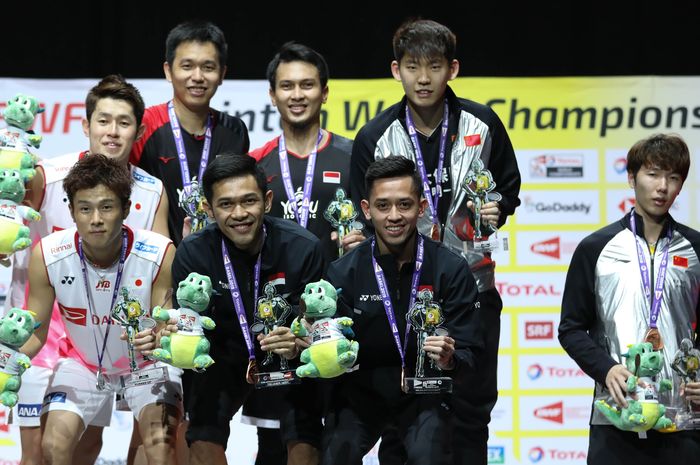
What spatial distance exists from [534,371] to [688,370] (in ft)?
7.77

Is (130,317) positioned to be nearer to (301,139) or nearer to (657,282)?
(301,139)

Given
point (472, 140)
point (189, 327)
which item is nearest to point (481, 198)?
point (472, 140)

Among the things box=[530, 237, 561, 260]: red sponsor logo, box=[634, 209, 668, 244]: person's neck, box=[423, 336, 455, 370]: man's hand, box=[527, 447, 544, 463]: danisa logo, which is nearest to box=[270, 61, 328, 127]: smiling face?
box=[423, 336, 455, 370]: man's hand

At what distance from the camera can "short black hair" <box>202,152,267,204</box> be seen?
4742 mm

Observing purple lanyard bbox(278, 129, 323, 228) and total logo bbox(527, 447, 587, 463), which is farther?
total logo bbox(527, 447, 587, 463)

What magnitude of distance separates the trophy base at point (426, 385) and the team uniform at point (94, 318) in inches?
42.2

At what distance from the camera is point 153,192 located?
5.29 metres

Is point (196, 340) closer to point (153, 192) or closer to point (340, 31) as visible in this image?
point (153, 192)

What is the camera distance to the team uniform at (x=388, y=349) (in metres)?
4.51

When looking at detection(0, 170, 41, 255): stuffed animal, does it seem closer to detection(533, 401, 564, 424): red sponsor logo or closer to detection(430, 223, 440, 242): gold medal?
detection(430, 223, 440, 242): gold medal

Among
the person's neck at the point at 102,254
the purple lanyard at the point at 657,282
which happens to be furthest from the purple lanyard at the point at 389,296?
the person's neck at the point at 102,254

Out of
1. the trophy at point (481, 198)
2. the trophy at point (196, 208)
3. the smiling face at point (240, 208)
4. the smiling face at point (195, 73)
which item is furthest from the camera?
the smiling face at point (195, 73)

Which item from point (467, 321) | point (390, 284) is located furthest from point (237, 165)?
point (467, 321)

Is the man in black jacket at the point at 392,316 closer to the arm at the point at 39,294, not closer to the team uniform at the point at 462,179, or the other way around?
the team uniform at the point at 462,179
